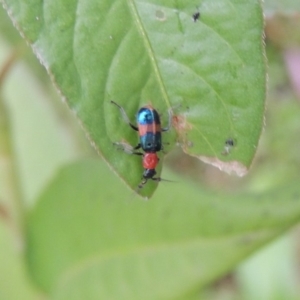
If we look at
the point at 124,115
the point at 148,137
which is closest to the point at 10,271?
the point at 148,137

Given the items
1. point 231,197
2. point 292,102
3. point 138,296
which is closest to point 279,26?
point 231,197

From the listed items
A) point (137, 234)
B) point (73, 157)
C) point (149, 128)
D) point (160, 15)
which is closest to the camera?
point (160, 15)

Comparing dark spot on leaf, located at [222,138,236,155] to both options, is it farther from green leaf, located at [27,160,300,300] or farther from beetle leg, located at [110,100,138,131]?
green leaf, located at [27,160,300,300]

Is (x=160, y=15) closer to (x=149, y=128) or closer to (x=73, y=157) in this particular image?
(x=149, y=128)

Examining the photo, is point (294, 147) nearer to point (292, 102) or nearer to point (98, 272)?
point (292, 102)

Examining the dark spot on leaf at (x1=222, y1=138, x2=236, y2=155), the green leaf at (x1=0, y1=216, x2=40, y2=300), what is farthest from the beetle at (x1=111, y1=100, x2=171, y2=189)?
the green leaf at (x1=0, y1=216, x2=40, y2=300)
